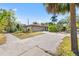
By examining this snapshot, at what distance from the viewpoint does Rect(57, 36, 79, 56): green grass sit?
3213mm

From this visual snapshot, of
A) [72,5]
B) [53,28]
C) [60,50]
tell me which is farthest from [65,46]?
[72,5]

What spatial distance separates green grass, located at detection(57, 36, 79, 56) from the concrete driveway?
0.18 feet

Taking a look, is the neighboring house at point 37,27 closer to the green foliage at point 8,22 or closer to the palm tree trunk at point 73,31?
the green foliage at point 8,22

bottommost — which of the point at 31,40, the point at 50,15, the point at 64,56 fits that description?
the point at 64,56

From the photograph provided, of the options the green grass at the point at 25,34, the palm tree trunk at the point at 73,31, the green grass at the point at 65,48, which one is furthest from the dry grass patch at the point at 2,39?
the palm tree trunk at the point at 73,31

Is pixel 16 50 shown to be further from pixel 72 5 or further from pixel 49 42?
pixel 72 5

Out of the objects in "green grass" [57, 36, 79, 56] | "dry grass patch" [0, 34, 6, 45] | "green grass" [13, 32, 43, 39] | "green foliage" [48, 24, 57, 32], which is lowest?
"green grass" [57, 36, 79, 56]

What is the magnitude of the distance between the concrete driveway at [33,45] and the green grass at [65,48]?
0.18ft

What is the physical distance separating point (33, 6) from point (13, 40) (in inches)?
20.2

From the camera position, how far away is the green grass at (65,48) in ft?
10.5

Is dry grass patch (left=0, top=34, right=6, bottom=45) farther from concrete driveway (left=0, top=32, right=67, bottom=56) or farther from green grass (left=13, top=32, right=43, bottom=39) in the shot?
green grass (left=13, top=32, right=43, bottom=39)

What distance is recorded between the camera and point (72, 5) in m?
3.21

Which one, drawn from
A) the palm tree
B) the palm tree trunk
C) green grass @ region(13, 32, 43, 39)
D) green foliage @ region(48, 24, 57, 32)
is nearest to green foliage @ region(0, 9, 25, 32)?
green grass @ region(13, 32, 43, 39)

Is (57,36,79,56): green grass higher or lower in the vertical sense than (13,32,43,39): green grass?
lower
